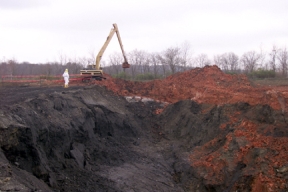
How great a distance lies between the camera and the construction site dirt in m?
8.56

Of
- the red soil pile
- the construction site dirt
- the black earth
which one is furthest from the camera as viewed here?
the red soil pile

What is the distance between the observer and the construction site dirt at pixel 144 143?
8.56 metres

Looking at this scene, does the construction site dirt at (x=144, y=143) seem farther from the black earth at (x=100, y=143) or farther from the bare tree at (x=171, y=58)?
the bare tree at (x=171, y=58)

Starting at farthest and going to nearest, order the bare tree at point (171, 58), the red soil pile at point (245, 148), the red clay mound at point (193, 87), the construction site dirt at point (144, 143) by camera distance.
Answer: the bare tree at point (171, 58)
the red clay mound at point (193, 87)
the red soil pile at point (245, 148)
the construction site dirt at point (144, 143)

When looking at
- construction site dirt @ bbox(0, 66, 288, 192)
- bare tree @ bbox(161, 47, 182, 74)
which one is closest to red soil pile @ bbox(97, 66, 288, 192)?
construction site dirt @ bbox(0, 66, 288, 192)

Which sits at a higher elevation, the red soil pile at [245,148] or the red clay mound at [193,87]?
the red clay mound at [193,87]

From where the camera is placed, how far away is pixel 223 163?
11.1m

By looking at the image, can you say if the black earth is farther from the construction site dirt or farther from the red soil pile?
the red soil pile

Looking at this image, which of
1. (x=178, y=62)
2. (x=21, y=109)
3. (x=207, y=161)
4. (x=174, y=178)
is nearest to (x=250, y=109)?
(x=207, y=161)

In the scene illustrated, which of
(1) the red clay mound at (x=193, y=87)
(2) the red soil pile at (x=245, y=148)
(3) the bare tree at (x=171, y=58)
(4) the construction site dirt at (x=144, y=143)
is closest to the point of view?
(4) the construction site dirt at (x=144, y=143)

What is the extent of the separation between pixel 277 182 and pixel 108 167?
575cm

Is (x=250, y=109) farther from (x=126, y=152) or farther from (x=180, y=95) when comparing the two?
(x=180, y=95)

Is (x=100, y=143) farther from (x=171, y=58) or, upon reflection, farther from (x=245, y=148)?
(x=171, y=58)

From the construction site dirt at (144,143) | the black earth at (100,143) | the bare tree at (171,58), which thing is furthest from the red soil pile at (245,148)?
the bare tree at (171,58)
